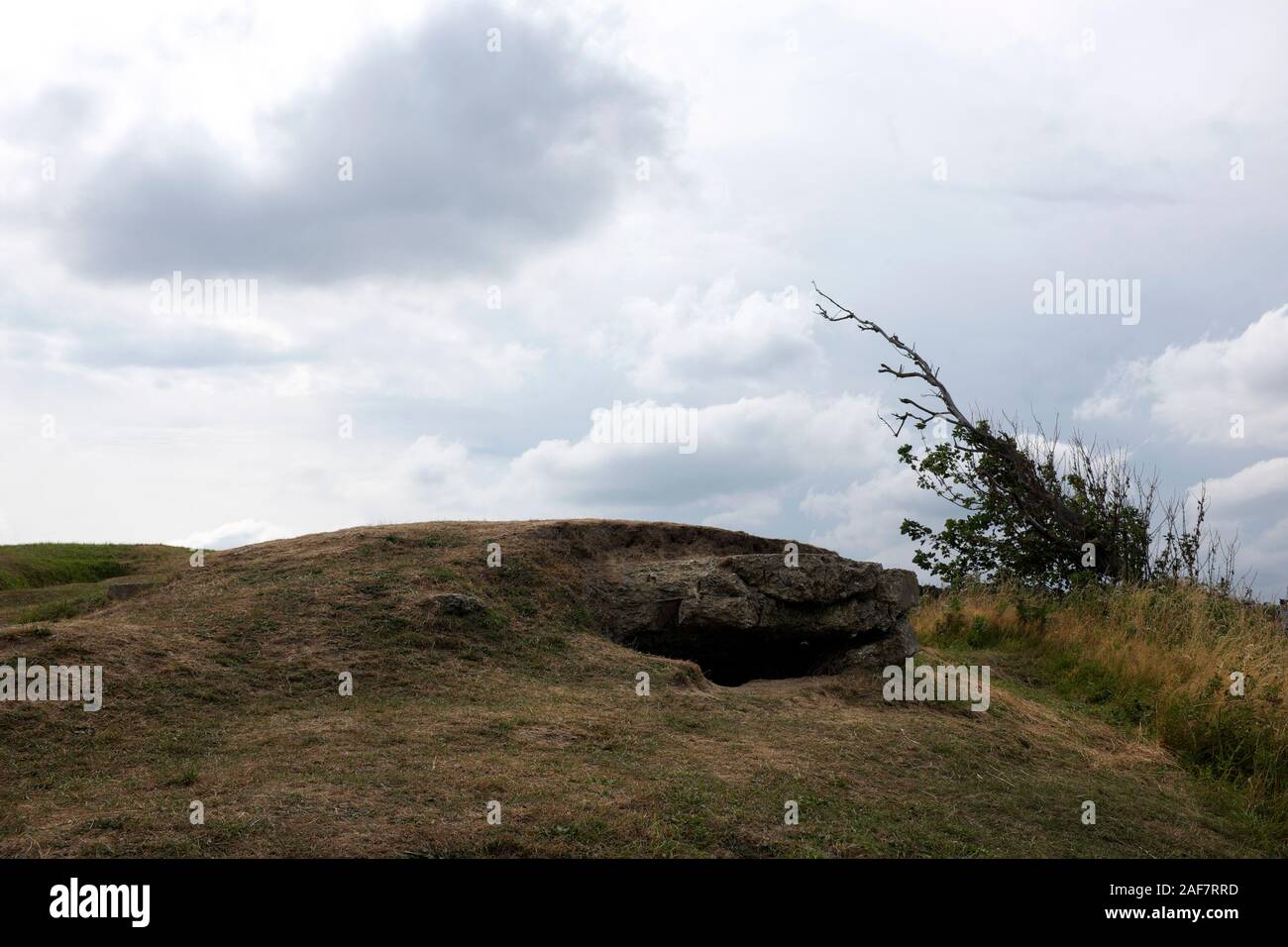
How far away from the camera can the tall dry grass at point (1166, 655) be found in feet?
32.7

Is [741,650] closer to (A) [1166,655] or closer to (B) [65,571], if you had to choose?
(A) [1166,655]

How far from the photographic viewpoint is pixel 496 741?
22.9ft

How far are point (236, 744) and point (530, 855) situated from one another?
2893 millimetres

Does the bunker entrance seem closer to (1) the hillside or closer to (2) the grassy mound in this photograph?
(1) the hillside

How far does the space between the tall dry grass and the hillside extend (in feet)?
1.53

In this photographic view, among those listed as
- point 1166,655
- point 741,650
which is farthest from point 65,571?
point 1166,655

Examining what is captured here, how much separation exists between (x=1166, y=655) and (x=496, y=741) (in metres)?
9.27

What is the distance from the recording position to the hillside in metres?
5.51

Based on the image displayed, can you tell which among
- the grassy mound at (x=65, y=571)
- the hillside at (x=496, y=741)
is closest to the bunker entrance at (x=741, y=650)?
the hillside at (x=496, y=741)

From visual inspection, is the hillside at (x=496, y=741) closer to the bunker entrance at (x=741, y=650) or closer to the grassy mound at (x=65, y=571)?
the bunker entrance at (x=741, y=650)

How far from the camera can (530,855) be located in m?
5.07
